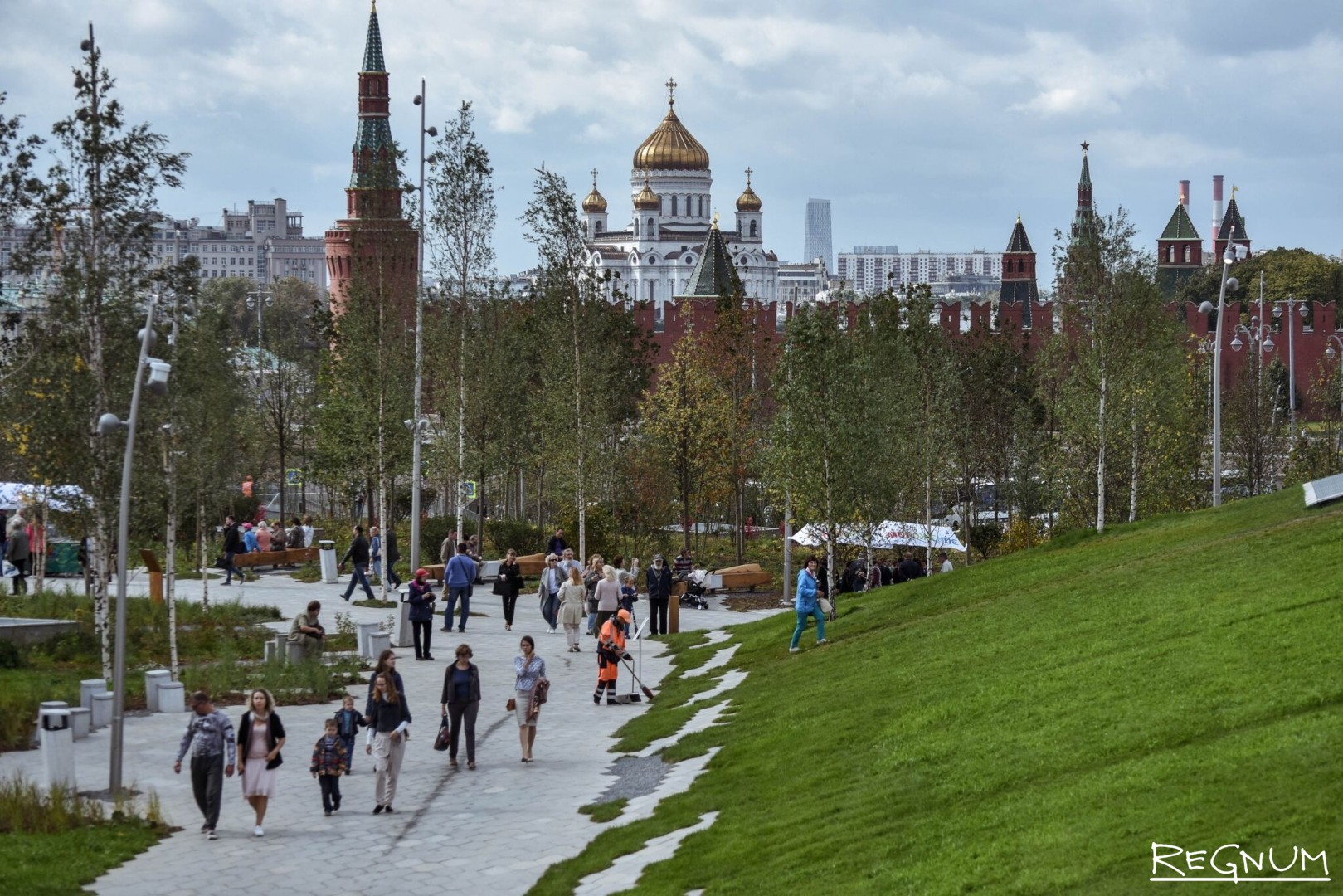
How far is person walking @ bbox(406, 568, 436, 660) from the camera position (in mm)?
26797

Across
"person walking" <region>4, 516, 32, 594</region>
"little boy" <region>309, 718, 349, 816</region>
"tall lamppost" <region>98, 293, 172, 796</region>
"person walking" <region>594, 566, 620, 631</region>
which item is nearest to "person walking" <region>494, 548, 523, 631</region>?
"person walking" <region>594, 566, 620, 631</region>

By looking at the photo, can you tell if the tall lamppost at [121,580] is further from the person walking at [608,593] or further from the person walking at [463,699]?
the person walking at [608,593]

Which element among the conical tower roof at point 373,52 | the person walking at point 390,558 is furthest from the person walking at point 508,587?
the conical tower roof at point 373,52

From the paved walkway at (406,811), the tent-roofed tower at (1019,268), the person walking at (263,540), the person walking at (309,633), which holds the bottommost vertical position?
the paved walkway at (406,811)

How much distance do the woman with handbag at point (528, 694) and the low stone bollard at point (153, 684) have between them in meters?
5.53

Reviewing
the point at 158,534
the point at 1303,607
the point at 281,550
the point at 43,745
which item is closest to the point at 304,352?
the point at 281,550

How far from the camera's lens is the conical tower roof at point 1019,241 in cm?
14825

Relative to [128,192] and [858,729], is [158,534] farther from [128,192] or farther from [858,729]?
[858,729]

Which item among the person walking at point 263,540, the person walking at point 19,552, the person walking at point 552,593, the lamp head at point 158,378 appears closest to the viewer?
the lamp head at point 158,378

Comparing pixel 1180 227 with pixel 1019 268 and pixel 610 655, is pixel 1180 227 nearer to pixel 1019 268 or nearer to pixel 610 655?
pixel 1019 268

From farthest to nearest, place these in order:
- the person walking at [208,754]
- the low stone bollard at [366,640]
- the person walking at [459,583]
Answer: the person walking at [459,583] → the low stone bollard at [366,640] → the person walking at [208,754]

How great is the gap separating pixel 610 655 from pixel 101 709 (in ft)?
21.1

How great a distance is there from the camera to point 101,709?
21.6m

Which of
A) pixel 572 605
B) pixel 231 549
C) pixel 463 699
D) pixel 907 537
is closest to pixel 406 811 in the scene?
pixel 463 699
